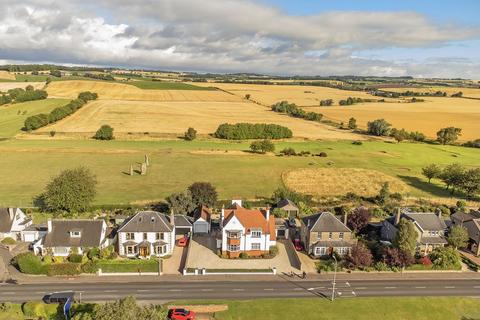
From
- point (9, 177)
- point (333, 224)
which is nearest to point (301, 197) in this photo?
point (333, 224)

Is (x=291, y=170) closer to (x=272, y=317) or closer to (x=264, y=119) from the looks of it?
(x=272, y=317)

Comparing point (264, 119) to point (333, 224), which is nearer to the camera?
point (333, 224)

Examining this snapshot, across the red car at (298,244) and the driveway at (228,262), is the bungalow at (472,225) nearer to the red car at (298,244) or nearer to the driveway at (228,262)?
the red car at (298,244)

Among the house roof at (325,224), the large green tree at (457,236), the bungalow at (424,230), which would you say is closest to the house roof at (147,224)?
the house roof at (325,224)

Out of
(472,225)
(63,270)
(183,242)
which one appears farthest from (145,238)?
(472,225)

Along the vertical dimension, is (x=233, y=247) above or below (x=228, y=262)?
above

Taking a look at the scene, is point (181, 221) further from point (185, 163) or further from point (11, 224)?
point (185, 163)
